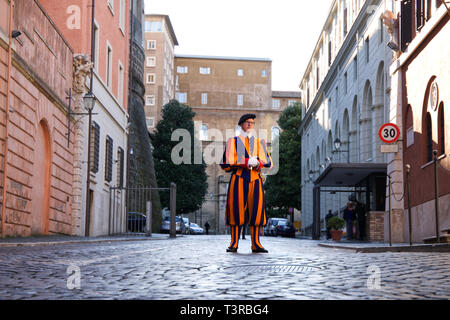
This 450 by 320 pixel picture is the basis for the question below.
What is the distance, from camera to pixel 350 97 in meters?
39.2

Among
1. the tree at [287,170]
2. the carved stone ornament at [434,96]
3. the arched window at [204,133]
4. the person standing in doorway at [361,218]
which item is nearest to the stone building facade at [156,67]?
the arched window at [204,133]

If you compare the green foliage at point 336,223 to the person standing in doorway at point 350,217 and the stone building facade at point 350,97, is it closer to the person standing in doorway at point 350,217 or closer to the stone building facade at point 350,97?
the stone building facade at point 350,97

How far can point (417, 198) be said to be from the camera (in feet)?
71.3

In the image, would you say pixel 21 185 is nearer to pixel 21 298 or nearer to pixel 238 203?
pixel 238 203

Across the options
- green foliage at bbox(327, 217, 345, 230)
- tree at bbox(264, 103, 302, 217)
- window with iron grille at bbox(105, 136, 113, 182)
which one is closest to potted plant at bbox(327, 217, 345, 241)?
green foliage at bbox(327, 217, 345, 230)

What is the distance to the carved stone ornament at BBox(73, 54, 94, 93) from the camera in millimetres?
24203

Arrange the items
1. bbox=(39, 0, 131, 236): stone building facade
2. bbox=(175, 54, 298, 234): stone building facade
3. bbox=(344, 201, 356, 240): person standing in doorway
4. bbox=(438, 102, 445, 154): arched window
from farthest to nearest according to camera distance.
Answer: bbox=(175, 54, 298, 234): stone building facade, bbox=(344, 201, 356, 240): person standing in doorway, bbox=(39, 0, 131, 236): stone building facade, bbox=(438, 102, 445, 154): arched window

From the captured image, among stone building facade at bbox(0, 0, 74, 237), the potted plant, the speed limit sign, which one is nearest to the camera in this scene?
stone building facade at bbox(0, 0, 74, 237)

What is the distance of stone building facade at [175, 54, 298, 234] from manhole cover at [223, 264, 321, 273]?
8315 centimetres

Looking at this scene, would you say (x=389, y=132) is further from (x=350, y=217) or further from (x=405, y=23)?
(x=350, y=217)

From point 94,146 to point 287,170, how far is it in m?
41.7

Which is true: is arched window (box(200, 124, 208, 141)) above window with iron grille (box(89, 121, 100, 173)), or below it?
above

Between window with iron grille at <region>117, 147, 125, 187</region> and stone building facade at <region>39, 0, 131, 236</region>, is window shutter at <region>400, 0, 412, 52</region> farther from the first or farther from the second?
window with iron grille at <region>117, 147, 125, 187</region>

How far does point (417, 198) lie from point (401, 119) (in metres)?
3.39
